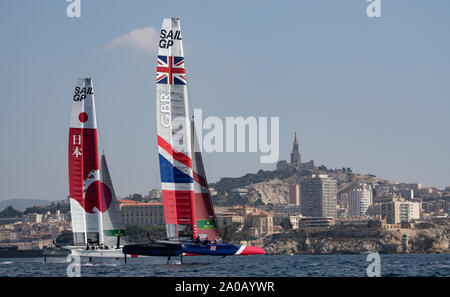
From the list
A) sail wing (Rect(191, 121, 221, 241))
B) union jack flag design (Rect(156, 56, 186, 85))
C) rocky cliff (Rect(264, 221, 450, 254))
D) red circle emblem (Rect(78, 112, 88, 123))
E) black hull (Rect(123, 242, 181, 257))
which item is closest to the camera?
black hull (Rect(123, 242, 181, 257))

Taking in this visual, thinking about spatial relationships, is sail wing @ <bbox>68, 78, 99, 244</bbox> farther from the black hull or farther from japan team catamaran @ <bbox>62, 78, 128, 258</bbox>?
the black hull

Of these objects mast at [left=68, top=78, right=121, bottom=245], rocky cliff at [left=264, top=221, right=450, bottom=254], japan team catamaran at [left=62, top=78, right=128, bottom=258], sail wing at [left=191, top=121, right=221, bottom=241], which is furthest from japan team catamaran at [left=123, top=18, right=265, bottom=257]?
rocky cliff at [left=264, top=221, right=450, bottom=254]

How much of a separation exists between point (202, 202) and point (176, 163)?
266 centimetres

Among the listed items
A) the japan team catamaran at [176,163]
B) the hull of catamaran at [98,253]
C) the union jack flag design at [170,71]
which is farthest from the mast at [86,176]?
the union jack flag design at [170,71]

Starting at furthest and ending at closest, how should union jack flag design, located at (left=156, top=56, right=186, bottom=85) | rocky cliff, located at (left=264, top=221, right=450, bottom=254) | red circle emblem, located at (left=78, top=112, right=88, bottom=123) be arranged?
rocky cliff, located at (left=264, top=221, right=450, bottom=254)
red circle emblem, located at (left=78, top=112, right=88, bottom=123)
union jack flag design, located at (left=156, top=56, right=186, bottom=85)

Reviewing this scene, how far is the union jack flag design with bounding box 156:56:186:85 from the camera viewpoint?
32594mm

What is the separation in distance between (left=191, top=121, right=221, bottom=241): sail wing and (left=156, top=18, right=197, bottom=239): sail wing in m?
0.86

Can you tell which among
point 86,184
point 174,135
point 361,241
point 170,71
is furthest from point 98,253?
point 361,241

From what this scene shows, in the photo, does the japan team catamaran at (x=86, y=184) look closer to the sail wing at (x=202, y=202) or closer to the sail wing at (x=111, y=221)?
the sail wing at (x=111, y=221)

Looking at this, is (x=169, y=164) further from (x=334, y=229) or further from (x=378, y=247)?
(x=334, y=229)

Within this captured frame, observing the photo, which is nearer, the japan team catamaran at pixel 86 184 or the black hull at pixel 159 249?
the black hull at pixel 159 249

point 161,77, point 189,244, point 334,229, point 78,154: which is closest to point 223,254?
point 189,244

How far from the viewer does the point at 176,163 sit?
107ft

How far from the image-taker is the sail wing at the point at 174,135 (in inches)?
1271
